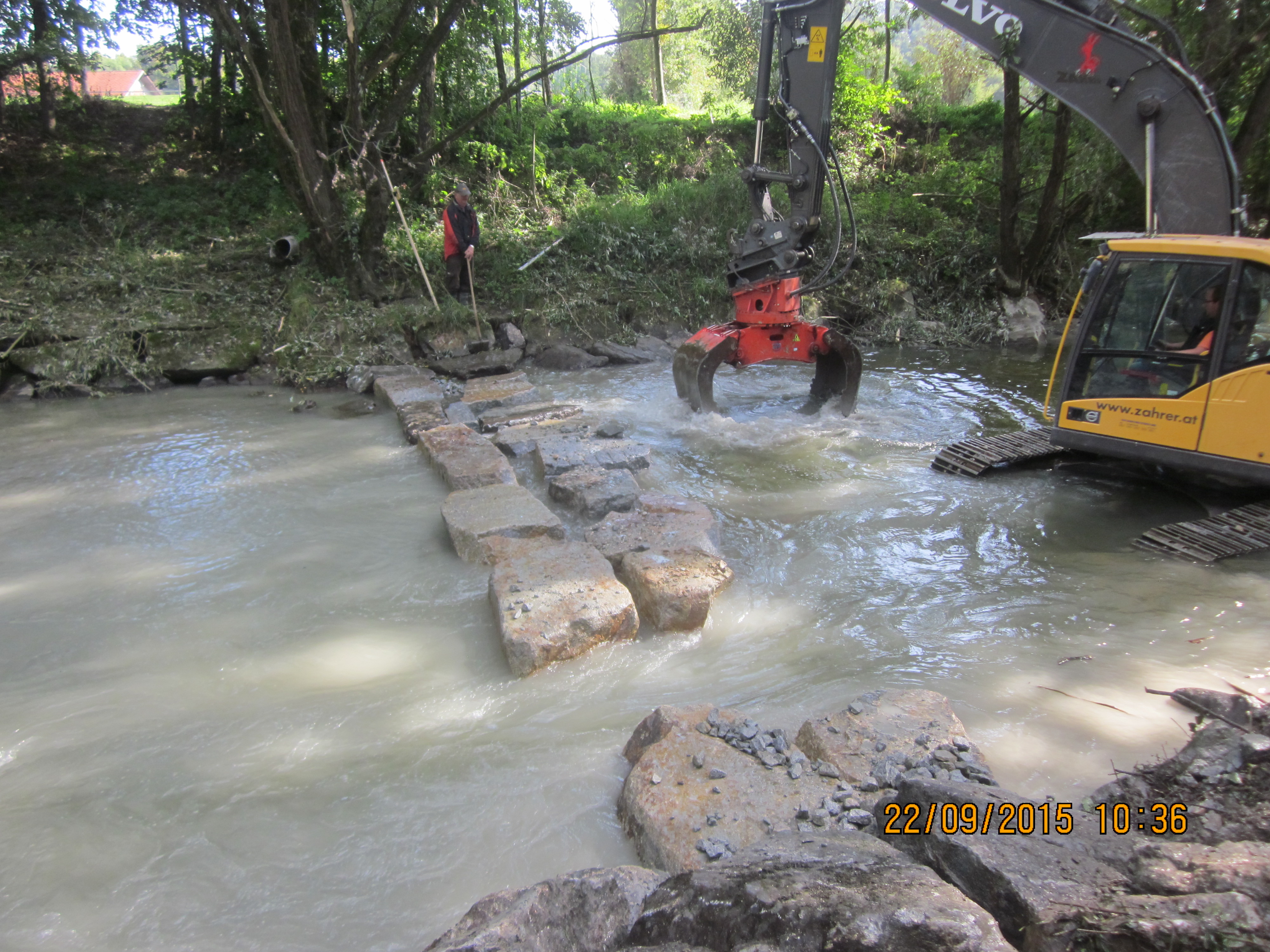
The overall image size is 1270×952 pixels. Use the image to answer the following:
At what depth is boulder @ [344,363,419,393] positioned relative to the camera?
8.18 metres

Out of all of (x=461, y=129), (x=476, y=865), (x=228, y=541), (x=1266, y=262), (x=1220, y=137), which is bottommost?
(x=476, y=865)

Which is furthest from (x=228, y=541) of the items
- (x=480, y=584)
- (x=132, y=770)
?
(x=132, y=770)

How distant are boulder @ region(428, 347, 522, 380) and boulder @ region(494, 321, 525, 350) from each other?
7.7 inches

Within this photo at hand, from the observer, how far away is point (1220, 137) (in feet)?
15.5

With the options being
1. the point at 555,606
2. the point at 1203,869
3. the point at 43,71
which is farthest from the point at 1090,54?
the point at 43,71

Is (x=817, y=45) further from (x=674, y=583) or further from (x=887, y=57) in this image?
(x=887, y=57)

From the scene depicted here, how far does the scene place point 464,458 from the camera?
5.42m

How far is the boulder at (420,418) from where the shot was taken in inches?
250

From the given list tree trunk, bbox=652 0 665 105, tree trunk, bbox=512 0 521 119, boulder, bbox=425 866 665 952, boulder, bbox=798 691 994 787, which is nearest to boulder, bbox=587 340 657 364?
tree trunk, bbox=512 0 521 119

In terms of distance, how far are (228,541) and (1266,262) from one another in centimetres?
577

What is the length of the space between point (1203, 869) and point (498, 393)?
6.63 metres

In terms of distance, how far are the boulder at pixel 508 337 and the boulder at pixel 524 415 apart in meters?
2.43

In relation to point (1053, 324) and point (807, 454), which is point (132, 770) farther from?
point (1053, 324)

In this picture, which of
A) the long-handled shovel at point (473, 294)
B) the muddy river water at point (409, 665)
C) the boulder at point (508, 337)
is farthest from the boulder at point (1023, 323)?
the long-handled shovel at point (473, 294)
